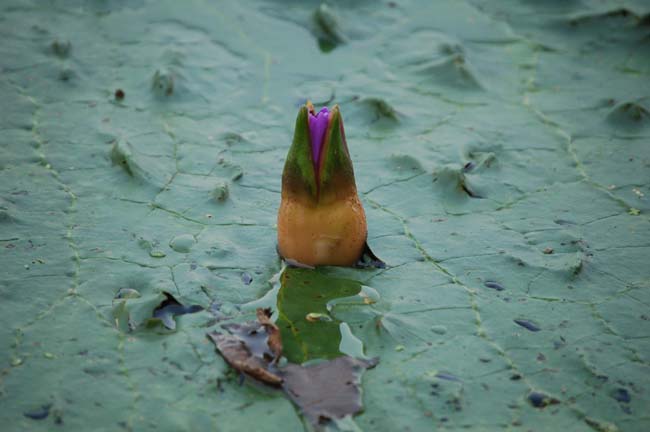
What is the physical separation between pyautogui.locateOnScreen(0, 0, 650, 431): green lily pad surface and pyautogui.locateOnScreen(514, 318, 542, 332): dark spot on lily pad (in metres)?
0.02

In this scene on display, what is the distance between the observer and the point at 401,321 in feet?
8.48

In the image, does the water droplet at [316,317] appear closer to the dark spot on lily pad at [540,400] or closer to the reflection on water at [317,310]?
the reflection on water at [317,310]

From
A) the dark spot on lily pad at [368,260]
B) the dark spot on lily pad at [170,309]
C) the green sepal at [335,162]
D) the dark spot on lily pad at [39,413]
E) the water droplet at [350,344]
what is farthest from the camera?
the dark spot on lily pad at [368,260]

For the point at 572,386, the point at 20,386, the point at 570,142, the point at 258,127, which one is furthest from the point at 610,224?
the point at 20,386

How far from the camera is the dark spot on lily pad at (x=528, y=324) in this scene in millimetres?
2600

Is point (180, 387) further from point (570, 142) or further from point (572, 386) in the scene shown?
point (570, 142)

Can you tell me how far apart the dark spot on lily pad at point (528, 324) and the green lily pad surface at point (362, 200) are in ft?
0.08

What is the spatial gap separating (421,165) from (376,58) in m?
1.01

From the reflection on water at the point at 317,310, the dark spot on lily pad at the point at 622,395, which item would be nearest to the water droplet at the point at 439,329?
the reflection on water at the point at 317,310

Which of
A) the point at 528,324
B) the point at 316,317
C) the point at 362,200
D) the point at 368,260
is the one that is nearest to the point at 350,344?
the point at 316,317

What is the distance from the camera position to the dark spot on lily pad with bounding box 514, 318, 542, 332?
8.53 feet

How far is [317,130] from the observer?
272 centimetres

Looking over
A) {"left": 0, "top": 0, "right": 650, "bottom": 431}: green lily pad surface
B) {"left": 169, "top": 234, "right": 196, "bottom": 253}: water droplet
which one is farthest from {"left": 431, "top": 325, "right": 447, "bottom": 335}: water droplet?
{"left": 169, "top": 234, "right": 196, "bottom": 253}: water droplet

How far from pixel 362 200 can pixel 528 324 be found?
88cm
